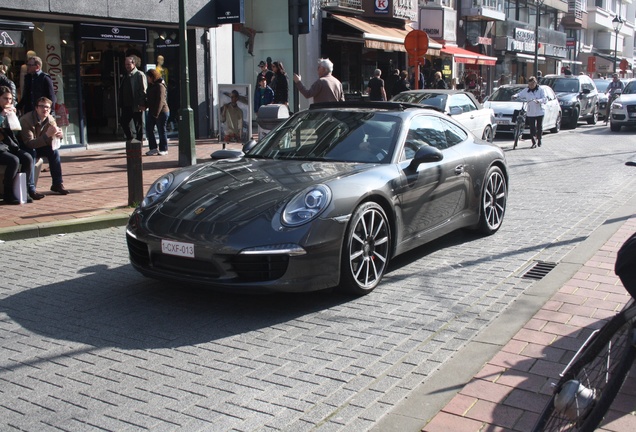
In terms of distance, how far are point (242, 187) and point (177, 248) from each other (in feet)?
2.40

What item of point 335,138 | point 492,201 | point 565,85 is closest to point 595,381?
point 335,138

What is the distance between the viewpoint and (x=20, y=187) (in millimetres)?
9367

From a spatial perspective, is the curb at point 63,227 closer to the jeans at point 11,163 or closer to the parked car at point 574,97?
the jeans at point 11,163

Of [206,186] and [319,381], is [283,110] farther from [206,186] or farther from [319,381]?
[319,381]

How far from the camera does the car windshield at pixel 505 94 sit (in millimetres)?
22094

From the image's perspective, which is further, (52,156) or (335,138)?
(52,156)

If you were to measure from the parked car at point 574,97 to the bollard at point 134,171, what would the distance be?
62.6 feet

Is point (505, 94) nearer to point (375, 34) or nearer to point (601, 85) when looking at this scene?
point (375, 34)

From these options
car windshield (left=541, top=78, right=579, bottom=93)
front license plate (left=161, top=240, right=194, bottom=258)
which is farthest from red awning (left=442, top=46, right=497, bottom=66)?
front license plate (left=161, top=240, right=194, bottom=258)

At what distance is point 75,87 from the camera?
1602 cm

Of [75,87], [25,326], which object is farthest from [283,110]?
[25,326]

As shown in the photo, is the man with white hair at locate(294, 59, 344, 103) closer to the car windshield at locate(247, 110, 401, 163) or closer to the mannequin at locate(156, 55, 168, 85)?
the car windshield at locate(247, 110, 401, 163)

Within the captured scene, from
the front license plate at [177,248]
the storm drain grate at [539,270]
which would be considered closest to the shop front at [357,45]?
the storm drain grate at [539,270]

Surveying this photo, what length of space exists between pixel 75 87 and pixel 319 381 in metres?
13.5
